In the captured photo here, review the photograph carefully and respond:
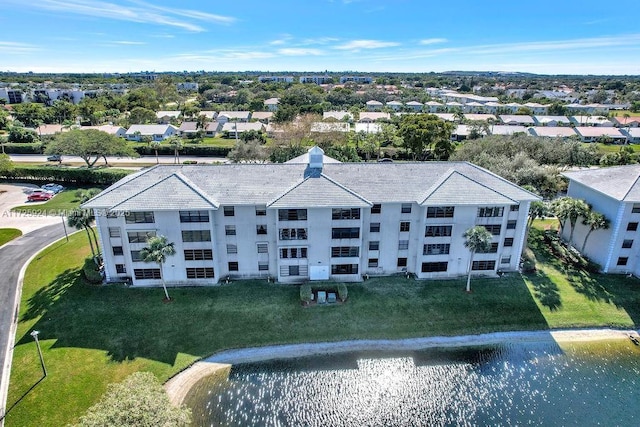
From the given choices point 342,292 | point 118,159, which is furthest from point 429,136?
point 118,159

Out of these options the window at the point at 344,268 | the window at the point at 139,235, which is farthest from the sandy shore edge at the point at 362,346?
the window at the point at 139,235

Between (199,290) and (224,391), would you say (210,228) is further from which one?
(224,391)

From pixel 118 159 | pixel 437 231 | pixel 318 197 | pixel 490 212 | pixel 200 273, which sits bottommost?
pixel 200 273

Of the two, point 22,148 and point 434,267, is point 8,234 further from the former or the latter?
point 22,148

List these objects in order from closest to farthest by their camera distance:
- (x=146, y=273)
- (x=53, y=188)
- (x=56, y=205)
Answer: (x=146, y=273)
(x=56, y=205)
(x=53, y=188)

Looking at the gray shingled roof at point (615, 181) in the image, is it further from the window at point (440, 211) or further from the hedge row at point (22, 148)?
the hedge row at point (22, 148)

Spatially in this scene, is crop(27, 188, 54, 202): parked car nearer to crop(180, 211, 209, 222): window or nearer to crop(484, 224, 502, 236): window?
crop(180, 211, 209, 222): window
